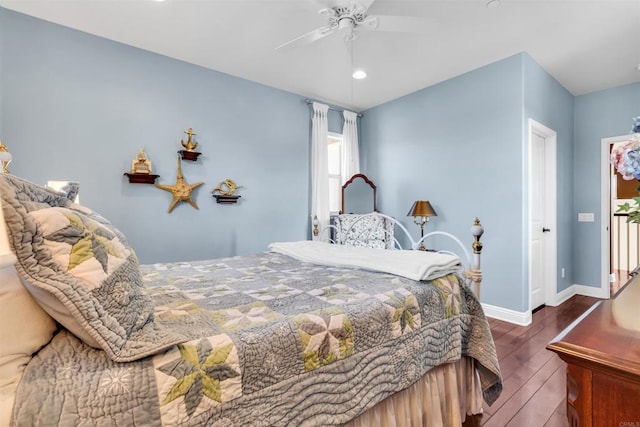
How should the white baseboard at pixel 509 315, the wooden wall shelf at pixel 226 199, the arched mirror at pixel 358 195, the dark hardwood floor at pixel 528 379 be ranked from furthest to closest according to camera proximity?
the arched mirror at pixel 358 195
the wooden wall shelf at pixel 226 199
the white baseboard at pixel 509 315
the dark hardwood floor at pixel 528 379

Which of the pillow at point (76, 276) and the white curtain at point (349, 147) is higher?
the white curtain at point (349, 147)

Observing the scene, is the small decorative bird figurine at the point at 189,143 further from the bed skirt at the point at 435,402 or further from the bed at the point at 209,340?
the bed skirt at the point at 435,402

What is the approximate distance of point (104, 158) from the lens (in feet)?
9.14

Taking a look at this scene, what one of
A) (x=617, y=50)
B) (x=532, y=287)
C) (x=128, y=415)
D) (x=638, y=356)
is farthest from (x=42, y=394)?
(x=617, y=50)

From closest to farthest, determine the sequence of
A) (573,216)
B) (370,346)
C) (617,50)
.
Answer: (370,346), (617,50), (573,216)

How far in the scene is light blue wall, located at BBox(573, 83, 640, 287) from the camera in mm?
3883

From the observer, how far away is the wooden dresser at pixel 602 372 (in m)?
0.62

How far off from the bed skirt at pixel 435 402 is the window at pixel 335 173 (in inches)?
119

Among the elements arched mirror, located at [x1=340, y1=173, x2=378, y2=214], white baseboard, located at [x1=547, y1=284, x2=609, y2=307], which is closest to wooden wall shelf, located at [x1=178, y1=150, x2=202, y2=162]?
arched mirror, located at [x1=340, y1=173, x2=378, y2=214]

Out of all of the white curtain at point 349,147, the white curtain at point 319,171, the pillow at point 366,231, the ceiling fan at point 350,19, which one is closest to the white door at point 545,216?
the pillow at point 366,231

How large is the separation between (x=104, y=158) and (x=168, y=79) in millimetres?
1019

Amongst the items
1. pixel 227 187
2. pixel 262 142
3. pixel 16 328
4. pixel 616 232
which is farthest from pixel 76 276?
pixel 616 232

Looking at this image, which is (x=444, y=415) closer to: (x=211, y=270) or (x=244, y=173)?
(x=211, y=270)

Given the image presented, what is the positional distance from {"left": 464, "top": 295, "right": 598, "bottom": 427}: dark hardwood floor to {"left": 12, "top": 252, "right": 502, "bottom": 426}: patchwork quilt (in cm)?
26
